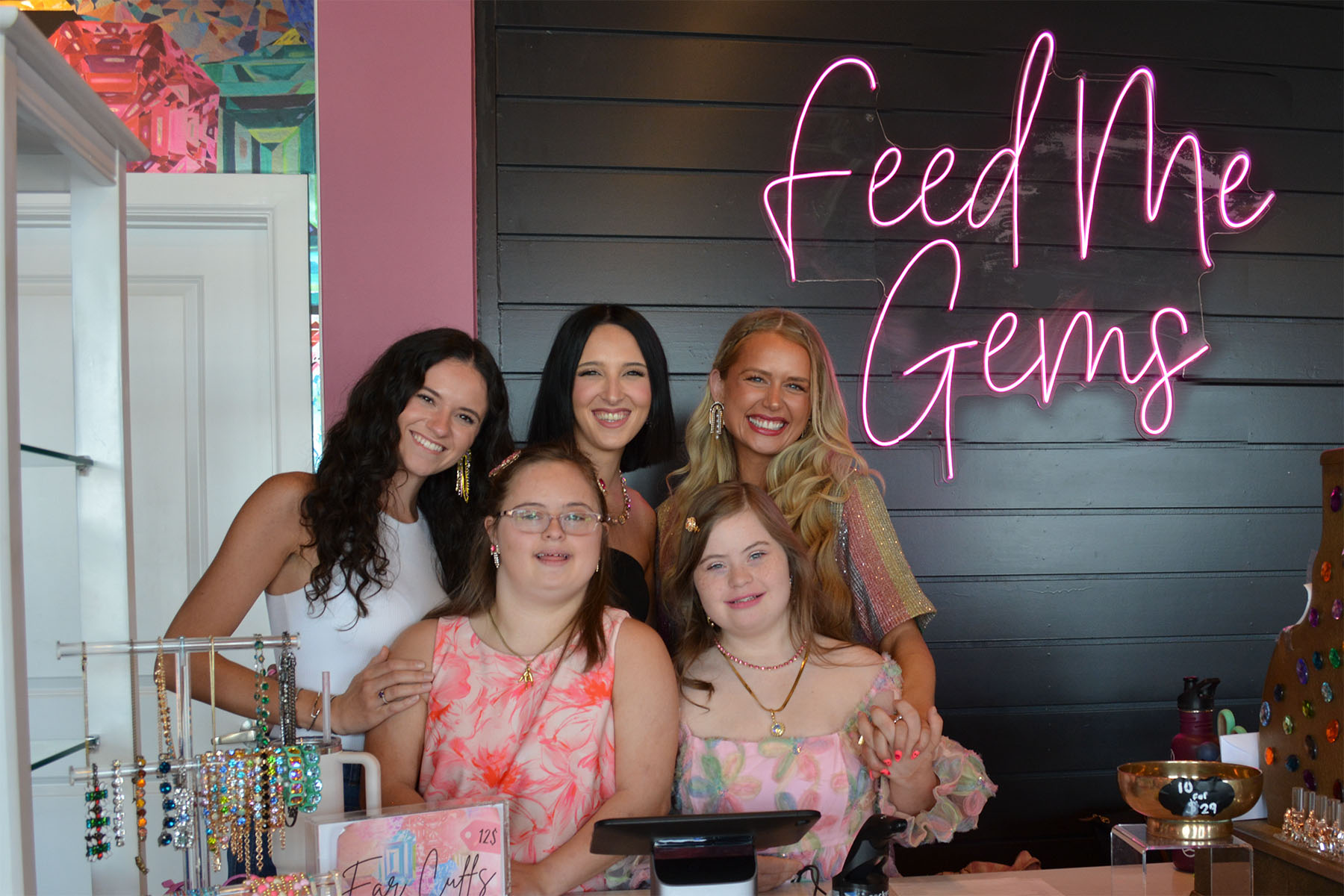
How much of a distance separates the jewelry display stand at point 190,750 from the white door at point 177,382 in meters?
1.67

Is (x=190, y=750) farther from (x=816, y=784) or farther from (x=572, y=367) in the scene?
(x=572, y=367)

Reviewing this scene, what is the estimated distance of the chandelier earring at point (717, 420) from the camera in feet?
8.16

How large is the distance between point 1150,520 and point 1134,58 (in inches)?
55.8

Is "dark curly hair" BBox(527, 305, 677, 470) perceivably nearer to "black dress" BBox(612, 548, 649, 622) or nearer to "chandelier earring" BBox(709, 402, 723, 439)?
"chandelier earring" BBox(709, 402, 723, 439)

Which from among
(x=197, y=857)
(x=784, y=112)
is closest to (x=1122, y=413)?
(x=784, y=112)

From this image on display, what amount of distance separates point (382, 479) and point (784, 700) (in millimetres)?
865

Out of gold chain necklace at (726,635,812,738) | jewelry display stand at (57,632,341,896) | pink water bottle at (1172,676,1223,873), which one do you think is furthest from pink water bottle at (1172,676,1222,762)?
jewelry display stand at (57,632,341,896)

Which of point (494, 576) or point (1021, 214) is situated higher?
point (1021, 214)

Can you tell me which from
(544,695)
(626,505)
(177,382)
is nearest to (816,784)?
(544,695)

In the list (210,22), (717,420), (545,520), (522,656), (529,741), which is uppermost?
(210,22)

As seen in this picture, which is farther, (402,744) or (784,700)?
(784,700)

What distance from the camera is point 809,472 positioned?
2.34 meters

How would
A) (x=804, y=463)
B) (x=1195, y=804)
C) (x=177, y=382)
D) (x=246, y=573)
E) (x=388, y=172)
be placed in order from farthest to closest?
(x=177, y=382) < (x=388, y=172) < (x=804, y=463) < (x=246, y=573) < (x=1195, y=804)

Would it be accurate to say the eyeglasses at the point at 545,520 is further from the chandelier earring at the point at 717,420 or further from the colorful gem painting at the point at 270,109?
the colorful gem painting at the point at 270,109
